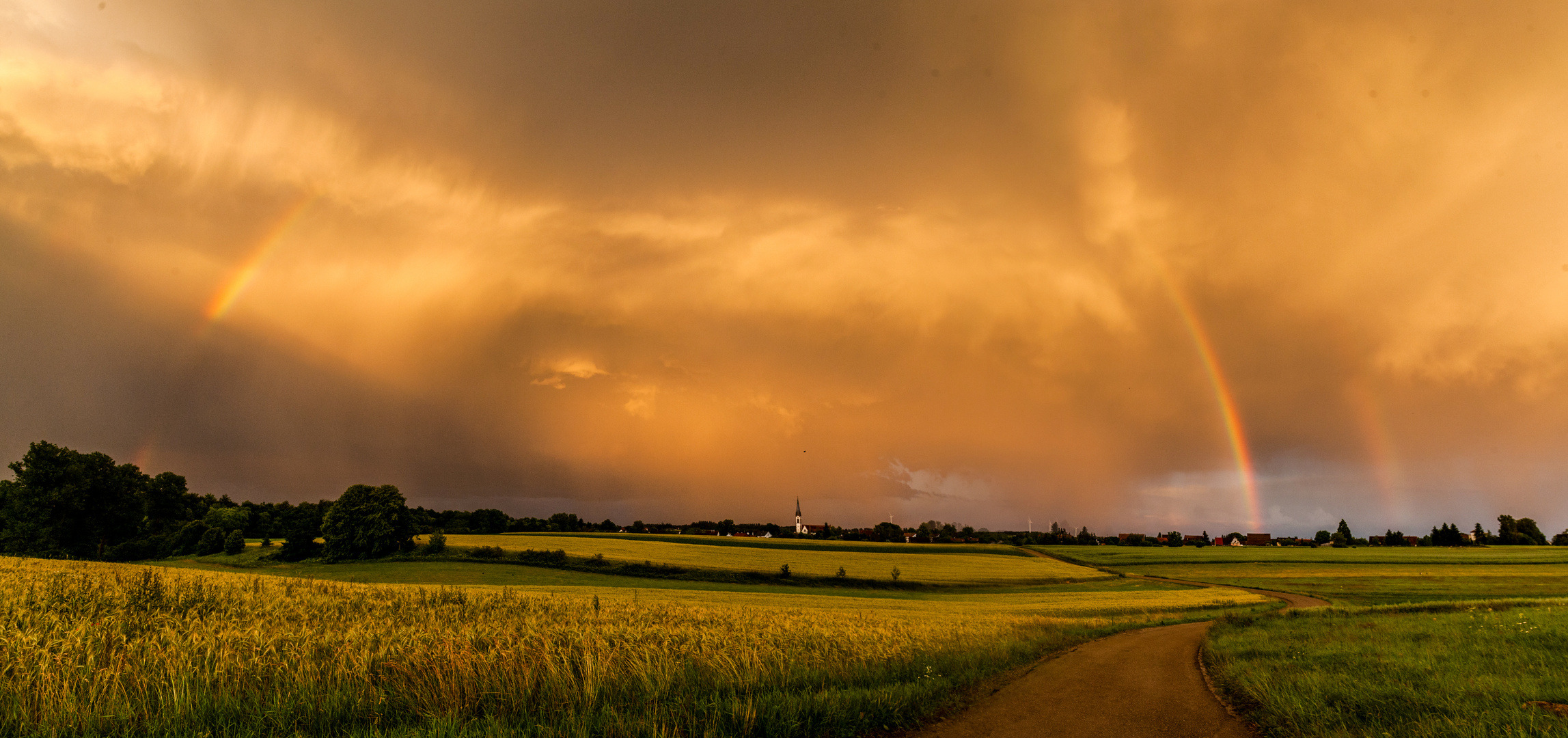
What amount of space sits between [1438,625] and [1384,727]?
18780 mm

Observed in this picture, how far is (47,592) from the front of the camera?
15062mm

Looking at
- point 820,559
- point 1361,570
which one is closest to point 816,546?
point 820,559

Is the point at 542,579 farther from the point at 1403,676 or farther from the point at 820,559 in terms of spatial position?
the point at 1403,676

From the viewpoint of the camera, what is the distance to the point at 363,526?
7638 centimetres

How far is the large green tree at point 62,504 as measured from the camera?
72.4m

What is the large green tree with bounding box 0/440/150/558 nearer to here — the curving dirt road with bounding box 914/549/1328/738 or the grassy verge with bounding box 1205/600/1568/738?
the curving dirt road with bounding box 914/549/1328/738

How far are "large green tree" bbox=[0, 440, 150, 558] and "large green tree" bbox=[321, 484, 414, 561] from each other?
82.5 ft

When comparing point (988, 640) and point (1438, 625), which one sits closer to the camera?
point (988, 640)

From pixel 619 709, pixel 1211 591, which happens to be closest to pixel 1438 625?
pixel 619 709

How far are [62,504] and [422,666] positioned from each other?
9879 centimetres

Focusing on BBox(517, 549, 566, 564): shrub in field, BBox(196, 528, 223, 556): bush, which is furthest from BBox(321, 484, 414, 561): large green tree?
BBox(196, 528, 223, 556): bush

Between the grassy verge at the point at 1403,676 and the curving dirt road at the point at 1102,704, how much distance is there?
2.63 feet

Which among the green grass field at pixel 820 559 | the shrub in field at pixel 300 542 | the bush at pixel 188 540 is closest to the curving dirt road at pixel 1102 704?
the green grass field at pixel 820 559

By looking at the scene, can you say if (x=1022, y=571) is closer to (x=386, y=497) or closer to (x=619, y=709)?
(x=386, y=497)
